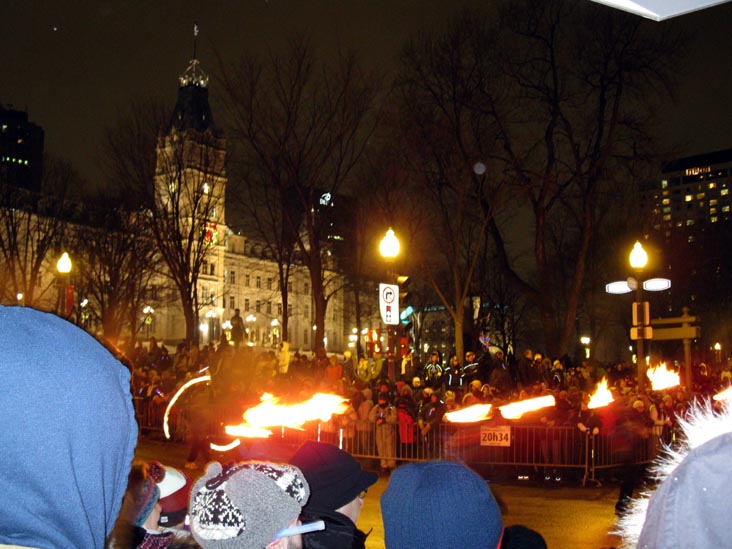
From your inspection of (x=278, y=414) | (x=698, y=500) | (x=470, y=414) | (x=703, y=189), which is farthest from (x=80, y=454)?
(x=703, y=189)

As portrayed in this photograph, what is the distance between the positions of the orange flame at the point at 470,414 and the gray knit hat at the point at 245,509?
1369cm

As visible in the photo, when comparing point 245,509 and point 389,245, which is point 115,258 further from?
point 245,509

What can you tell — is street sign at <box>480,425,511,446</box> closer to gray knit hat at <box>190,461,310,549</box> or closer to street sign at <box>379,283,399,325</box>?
street sign at <box>379,283,399,325</box>

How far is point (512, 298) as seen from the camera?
196ft

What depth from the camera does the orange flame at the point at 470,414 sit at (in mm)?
16734

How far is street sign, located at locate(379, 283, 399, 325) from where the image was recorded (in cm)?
1894

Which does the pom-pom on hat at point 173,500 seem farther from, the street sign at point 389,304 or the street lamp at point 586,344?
the street lamp at point 586,344

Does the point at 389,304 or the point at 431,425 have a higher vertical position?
the point at 389,304

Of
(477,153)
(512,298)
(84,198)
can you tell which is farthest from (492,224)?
(512,298)

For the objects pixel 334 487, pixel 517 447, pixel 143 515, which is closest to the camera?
pixel 143 515

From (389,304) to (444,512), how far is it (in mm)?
15830

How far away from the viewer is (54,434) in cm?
140

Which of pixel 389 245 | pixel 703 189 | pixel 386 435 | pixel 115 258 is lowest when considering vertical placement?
pixel 386 435

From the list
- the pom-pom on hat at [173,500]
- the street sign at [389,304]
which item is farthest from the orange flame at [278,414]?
the pom-pom on hat at [173,500]
